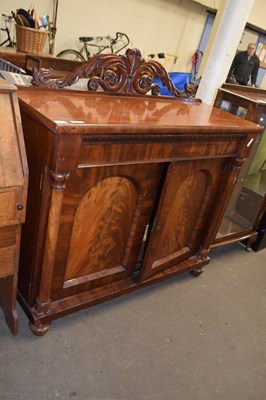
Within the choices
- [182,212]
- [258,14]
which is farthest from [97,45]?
[182,212]

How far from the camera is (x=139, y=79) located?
1.52 meters

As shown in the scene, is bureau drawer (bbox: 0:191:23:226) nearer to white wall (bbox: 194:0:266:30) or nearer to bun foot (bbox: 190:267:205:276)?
bun foot (bbox: 190:267:205:276)

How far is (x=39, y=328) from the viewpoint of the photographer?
1.47m

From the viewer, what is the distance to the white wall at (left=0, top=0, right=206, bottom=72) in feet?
15.3

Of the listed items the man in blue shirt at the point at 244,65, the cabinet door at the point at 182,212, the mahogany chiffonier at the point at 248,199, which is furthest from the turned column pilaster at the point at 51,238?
the man in blue shirt at the point at 244,65

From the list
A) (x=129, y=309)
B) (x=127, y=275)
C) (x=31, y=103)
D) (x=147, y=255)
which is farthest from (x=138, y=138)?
(x=129, y=309)

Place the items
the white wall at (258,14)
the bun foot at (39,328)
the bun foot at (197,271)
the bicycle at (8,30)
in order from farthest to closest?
the white wall at (258,14) → the bicycle at (8,30) → the bun foot at (197,271) → the bun foot at (39,328)

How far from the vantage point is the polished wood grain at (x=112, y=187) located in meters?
1.16

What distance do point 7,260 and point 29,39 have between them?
3.00 m

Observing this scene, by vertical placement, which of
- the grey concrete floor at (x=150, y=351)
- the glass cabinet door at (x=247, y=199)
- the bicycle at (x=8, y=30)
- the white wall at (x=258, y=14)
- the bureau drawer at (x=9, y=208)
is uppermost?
the white wall at (x=258, y=14)

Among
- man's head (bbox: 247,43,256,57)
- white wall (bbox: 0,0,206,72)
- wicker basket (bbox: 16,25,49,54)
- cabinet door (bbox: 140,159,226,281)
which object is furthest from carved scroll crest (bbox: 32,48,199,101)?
man's head (bbox: 247,43,256,57)

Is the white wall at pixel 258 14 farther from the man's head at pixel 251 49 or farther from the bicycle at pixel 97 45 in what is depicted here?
the bicycle at pixel 97 45

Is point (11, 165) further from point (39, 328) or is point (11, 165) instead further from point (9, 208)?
point (39, 328)

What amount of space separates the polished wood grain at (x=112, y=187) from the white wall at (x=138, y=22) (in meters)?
3.72
